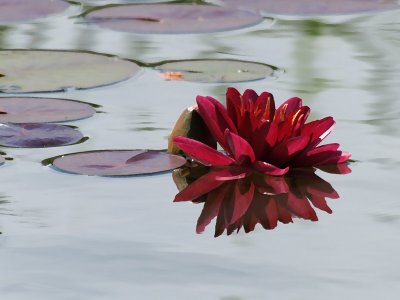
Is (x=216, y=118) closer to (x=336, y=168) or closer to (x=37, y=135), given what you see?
(x=336, y=168)

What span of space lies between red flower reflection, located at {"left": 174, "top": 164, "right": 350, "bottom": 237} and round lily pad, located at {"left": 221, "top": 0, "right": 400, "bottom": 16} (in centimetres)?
177

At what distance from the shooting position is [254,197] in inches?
109

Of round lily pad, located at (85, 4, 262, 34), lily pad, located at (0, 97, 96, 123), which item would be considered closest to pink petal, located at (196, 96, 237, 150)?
lily pad, located at (0, 97, 96, 123)

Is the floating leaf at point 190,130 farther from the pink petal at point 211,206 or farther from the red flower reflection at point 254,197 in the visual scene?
the pink petal at point 211,206

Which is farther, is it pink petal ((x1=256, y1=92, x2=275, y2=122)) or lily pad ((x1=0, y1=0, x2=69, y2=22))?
lily pad ((x1=0, y1=0, x2=69, y2=22))

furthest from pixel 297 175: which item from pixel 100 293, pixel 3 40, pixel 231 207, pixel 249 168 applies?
pixel 3 40

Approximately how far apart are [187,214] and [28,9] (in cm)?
217

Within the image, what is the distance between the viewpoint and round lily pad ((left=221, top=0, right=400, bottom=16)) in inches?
184

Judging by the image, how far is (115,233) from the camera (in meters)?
2.50

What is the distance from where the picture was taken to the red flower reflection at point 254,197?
2.62 m

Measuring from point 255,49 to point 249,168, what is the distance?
4.01 feet

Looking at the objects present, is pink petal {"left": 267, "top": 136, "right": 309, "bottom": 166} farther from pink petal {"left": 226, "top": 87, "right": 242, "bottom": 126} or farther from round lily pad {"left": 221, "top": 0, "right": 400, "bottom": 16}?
round lily pad {"left": 221, "top": 0, "right": 400, "bottom": 16}

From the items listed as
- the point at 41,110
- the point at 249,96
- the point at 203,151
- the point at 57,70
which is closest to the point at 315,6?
A: the point at 57,70

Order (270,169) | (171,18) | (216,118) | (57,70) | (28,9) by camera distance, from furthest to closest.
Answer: (28,9), (171,18), (57,70), (216,118), (270,169)
